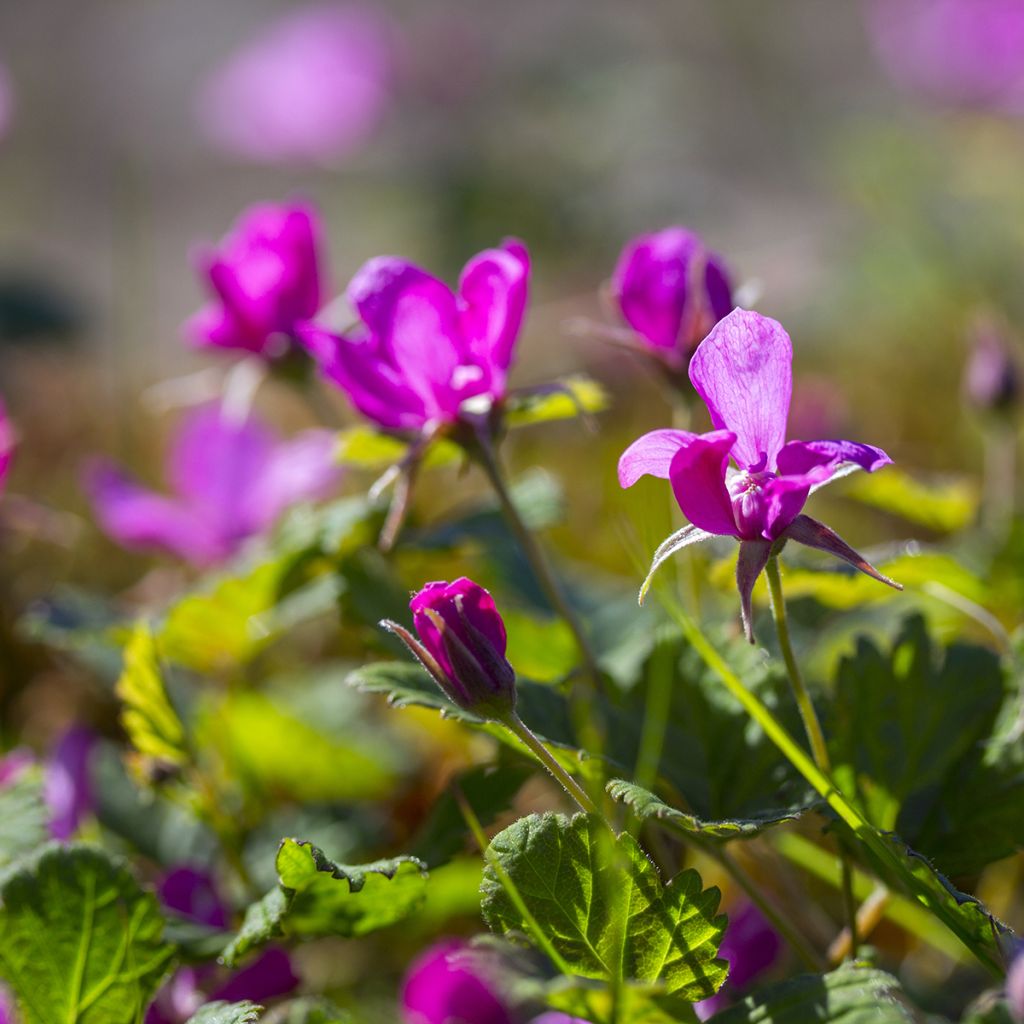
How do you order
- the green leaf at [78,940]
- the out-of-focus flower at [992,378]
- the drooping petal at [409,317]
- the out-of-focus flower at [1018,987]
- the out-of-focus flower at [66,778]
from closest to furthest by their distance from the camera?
the out-of-focus flower at [1018,987]
the green leaf at [78,940]
the drooping petal at [409,317]
the out-of-focus flower at [66,778]
the out-of-focus flower at [992,378]

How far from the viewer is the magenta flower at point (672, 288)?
820mm

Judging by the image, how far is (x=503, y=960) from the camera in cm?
60

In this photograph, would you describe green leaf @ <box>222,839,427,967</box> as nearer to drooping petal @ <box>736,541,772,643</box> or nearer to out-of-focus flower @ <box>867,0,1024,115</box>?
drooping petal @ <box>736,541,772,643</box>

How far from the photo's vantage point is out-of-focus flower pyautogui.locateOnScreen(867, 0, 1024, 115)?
324 centimetres

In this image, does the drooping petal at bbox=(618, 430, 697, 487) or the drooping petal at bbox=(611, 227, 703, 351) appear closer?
the drooping petal at bbox=(618, 430, 697, 487)

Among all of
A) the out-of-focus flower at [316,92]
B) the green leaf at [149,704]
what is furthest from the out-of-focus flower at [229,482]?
the out-of-focus flower at [316,92]

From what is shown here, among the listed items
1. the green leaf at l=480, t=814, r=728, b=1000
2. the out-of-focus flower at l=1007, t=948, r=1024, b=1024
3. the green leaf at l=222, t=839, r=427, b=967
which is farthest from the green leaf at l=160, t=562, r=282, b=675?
the out-of-focus flower at l=1007, t=948, r=1024, b=1024

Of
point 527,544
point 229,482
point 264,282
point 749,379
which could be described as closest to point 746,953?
point 527,544

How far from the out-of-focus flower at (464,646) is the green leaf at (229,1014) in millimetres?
173

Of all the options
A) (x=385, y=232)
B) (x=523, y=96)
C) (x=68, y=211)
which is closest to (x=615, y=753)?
(x=523, y=96)

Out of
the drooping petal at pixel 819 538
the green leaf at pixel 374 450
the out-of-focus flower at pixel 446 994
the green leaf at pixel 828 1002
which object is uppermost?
the drooping petal at pixel 819 538

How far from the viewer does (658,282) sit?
841 millimetres

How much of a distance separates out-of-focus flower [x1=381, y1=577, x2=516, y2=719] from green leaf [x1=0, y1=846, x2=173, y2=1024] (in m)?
0.23

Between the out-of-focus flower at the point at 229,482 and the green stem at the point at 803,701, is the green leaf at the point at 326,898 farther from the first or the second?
the out-of-focus flower at the point at 229,482
